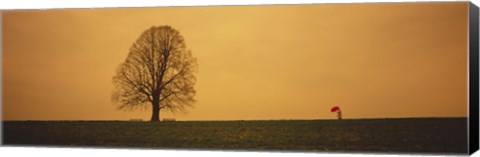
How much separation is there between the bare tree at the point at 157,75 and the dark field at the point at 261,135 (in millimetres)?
381

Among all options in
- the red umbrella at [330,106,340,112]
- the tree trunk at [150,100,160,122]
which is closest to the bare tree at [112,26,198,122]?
the tree trunk at [150,100,160,122]

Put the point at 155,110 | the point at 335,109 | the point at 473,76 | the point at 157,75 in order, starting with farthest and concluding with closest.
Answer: the point at 157,75
the point at 155,110
the point at 335,109
the point at 473,76

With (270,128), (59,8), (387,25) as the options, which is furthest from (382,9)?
(59,8)

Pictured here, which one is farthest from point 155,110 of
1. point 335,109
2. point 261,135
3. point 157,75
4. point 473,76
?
point 473,76

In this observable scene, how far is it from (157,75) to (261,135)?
7.64 ft

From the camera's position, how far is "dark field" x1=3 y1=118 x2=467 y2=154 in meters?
16.7

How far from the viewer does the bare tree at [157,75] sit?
17891 mm

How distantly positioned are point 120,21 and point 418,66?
5.23 meters

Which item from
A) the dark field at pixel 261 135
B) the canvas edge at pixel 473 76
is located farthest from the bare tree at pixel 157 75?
the canvas edge at pixel 473 76

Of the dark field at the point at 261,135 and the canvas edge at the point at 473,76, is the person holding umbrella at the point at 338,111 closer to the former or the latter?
the dark field at the point at 261,135

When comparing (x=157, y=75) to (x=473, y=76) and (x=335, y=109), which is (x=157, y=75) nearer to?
(x=335, y=109)

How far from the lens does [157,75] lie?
1845 cm

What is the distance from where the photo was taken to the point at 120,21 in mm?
18000

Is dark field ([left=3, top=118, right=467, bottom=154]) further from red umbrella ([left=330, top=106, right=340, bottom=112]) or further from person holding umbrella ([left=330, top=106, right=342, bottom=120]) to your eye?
red umbrella ([left=330, top=106, right=340, bottom=112])
